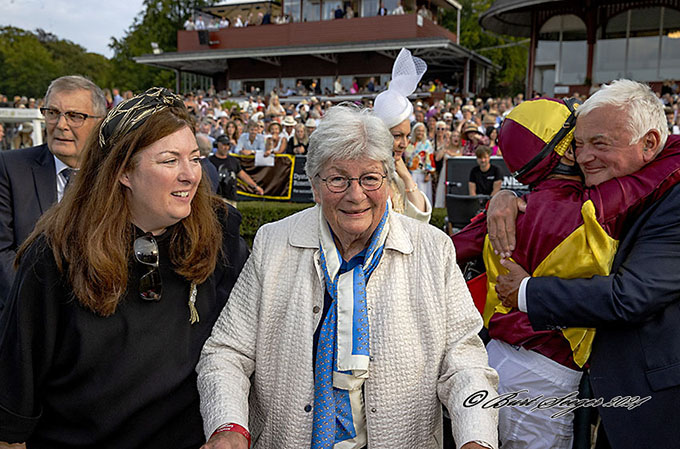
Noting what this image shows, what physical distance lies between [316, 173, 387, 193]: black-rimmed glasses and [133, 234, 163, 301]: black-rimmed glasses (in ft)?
2.35

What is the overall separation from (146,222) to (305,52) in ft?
106

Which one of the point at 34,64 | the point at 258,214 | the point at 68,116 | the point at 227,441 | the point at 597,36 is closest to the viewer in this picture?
the point at 227,441

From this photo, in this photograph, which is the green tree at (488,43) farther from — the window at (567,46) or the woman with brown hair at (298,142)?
the woman with brown hair at (298,142)

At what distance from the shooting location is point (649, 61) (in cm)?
2495

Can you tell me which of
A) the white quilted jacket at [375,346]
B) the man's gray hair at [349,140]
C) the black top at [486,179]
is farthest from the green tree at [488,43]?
the white quilted jacket at [375,346]

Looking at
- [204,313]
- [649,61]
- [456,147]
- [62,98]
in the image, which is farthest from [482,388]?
[649,61]

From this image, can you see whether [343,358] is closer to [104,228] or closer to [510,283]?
[510,283]

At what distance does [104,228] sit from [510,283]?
1.58 meters

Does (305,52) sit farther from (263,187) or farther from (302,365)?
(302,365)

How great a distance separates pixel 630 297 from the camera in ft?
6.48

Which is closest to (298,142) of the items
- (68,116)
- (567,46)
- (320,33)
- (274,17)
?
(68,116)

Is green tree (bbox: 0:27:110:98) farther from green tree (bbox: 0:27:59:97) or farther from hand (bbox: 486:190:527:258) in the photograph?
hand (bbox: 486:190:527:258)

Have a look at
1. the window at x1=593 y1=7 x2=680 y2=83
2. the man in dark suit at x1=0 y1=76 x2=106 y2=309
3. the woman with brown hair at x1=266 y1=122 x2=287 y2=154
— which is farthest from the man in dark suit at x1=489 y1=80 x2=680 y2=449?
the window at x1=593 y1=7 x2=680 y2=83

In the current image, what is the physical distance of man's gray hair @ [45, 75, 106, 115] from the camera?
350 cm
